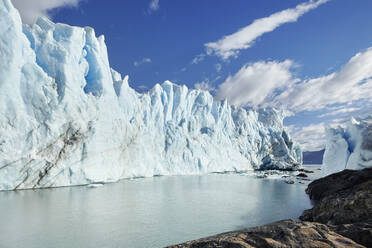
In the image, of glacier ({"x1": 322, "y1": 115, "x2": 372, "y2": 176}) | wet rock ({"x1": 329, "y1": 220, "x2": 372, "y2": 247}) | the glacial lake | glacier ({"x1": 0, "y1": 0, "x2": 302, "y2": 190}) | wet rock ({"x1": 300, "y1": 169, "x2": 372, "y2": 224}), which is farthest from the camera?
glacier ({"x1": 0, "y1": 0, "x2": 302, "y2": 190})

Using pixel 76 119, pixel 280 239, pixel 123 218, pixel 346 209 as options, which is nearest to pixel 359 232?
pixel 280 239

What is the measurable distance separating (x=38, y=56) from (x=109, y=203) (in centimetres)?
887

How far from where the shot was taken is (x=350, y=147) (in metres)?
11.4

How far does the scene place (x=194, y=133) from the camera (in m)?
23.8

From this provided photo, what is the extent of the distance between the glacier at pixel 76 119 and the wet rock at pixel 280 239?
406 inches

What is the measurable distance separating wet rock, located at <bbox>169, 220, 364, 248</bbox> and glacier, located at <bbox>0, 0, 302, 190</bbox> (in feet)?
33.9

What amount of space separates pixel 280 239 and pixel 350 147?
11512 mm

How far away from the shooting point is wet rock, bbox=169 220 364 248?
2258 millimetres

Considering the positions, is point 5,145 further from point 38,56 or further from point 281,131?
point 281,131

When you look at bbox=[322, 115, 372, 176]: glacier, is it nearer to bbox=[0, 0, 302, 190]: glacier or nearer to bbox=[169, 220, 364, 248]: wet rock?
bbox=[169, 220, 364, 248]: wet rock

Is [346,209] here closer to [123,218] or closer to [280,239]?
[280,239]

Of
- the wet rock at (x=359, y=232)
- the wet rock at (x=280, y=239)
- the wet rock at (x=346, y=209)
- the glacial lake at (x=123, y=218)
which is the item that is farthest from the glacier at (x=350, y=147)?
the wet rock at (x=280, y=239)

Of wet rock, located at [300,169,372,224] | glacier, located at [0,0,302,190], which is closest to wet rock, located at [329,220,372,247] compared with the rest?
wet rock, located at [300,169,372,224]

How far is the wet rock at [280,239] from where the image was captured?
226cm
